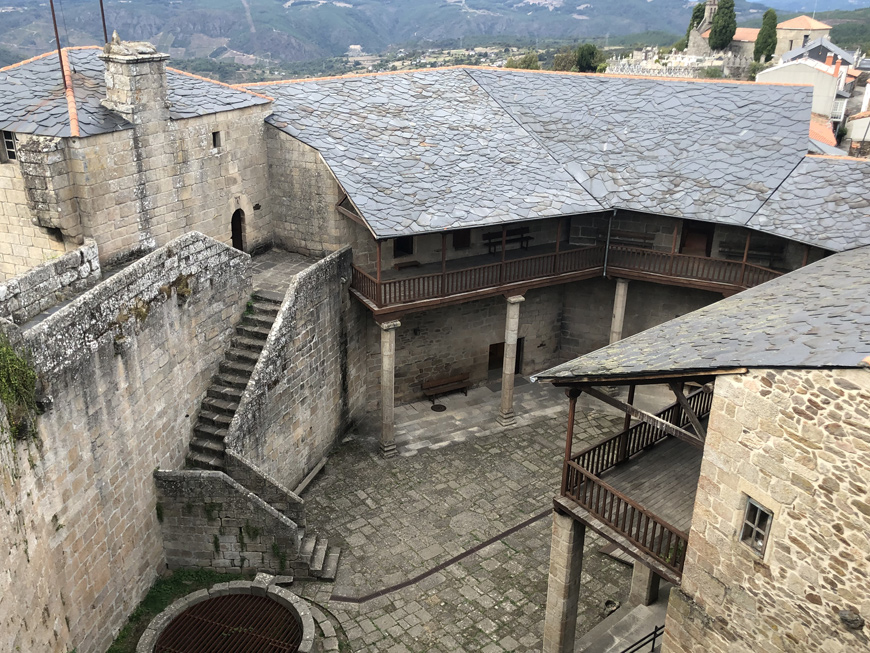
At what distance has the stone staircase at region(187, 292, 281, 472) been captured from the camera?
1480cm

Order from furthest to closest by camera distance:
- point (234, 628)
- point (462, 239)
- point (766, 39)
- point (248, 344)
→ 1. point (766, 39)
2. point (462, 239)
3. point (248, 344)
4. point (234, 628)

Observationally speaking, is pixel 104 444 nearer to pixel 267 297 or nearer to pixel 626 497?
pixel 267 297

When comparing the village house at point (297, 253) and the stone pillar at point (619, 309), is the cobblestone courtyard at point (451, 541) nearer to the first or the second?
the village house at point (297, 253)

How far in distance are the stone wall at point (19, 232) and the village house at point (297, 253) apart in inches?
1.7

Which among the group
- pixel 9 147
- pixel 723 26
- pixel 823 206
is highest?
pixel 723 26

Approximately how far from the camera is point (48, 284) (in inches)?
469

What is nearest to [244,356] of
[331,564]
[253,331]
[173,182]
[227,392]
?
[253,331]

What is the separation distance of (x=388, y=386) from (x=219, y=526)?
5.62 metres

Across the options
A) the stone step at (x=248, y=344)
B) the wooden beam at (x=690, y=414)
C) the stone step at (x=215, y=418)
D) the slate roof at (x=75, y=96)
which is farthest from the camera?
the stone step at (x=248, y=344)

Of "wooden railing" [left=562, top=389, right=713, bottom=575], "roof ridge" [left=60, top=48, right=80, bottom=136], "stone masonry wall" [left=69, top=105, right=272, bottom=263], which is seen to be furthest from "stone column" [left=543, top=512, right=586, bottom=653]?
"roof ridge" [left=60, top=48, right=80, bottom=136]

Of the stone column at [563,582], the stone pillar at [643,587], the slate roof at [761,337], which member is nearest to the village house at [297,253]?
the slate roof at [761,337]

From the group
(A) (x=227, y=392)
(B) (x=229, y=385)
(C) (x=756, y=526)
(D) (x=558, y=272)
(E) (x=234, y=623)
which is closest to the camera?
(C) (x=756, y=526)

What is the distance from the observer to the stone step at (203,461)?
14.6m

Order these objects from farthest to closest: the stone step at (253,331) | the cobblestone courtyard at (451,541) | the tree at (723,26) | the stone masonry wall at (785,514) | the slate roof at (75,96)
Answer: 1. the tree at (723,26)
2. the stone step at (253,331)
3. the slate roof at (75,96)
4. the cobblestone courtyard at (451,541)
5. the stone masonry wall at (785,514)
